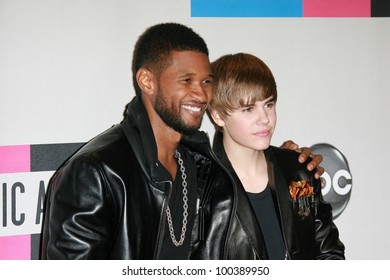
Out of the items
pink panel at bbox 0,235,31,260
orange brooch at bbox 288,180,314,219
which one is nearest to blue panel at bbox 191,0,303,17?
orange brooch at bbox 288,180,314,219

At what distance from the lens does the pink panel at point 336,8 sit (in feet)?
6.07

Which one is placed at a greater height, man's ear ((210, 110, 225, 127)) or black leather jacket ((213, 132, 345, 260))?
man's ear ((210, 110, 225, 127))

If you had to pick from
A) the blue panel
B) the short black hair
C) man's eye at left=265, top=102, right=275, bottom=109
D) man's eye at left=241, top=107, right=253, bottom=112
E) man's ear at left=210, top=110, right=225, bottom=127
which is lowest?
man's ear at left=210, top=110, right=225, bottom=127

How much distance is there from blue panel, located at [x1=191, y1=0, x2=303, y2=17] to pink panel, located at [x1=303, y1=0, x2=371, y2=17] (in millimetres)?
44

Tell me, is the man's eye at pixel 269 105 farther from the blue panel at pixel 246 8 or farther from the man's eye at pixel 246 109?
the blue panel at pixel 246 8

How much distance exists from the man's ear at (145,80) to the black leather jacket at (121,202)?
4 centimetres

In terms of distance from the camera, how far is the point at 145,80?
1.34 meters

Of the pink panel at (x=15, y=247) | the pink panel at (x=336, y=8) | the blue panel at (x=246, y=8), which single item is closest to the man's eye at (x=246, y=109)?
the blue panel at (x=246, y=8)

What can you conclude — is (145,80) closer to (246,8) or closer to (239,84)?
(239,84)

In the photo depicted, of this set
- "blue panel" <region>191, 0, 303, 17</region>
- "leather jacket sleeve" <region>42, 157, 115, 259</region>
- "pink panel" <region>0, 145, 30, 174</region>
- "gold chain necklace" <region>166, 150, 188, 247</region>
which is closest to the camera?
"leather jacket sleeve" <region>42, 157, 115, 259</region>

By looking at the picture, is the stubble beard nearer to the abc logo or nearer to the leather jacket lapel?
the leather jacket lapel

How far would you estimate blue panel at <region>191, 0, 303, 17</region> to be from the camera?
66.7 inches
